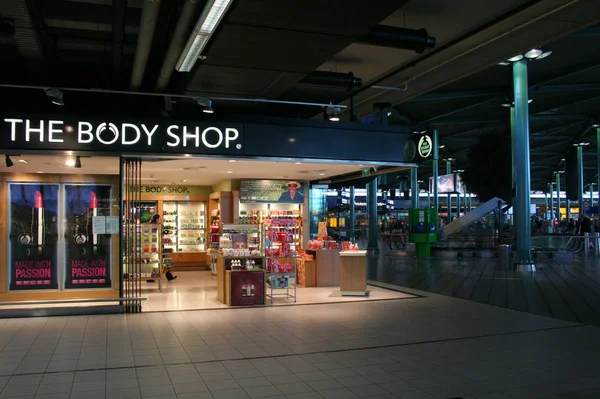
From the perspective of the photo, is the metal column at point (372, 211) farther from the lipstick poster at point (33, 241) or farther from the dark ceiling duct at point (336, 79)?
the lipstick poster at point (33, 241)

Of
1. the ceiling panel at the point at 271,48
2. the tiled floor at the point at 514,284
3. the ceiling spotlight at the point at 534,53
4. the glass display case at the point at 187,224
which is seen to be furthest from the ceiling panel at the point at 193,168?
the ceiling spotlight at the point at 534,53

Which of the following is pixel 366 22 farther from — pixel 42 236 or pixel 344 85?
pixel 42 236

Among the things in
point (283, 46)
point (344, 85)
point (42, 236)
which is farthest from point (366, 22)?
point (42, 236)

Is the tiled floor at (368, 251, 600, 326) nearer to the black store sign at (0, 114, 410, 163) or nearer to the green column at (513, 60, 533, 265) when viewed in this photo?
the green column at (513, 60, 533, 265)

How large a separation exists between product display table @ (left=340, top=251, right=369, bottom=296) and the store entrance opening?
0.22 meters

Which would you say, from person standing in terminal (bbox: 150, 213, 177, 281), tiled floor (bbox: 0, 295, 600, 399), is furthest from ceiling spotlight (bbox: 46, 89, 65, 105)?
person standing in terminal (bbox: 150, 213, 177, 281)

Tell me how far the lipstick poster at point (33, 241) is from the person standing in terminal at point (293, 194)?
5911mm

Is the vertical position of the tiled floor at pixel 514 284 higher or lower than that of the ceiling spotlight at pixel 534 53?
lower

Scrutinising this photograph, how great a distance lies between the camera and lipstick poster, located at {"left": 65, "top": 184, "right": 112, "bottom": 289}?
31.8ft

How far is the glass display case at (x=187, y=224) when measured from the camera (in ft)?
52.7

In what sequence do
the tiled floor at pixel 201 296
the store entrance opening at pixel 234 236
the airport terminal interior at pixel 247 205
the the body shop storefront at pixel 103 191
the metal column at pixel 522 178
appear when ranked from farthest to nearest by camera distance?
the metal column at pixel 522 178 < the store entrance opening at pixel 234 236 < the tiled floor at pixel 201 296 < the the body shop storefront at pixel 103 191 < the airport terminal interior at pixel 247 205

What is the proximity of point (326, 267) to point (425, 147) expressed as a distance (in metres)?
3.88

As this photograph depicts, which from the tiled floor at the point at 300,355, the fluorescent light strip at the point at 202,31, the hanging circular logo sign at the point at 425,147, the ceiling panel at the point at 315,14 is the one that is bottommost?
the tiled floor at the point at 300,355

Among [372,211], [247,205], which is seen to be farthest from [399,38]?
[372,211]
